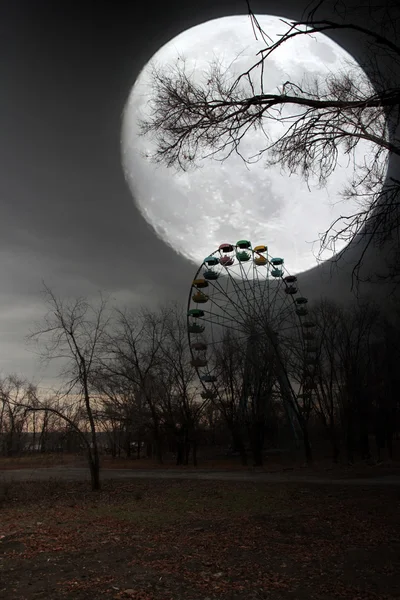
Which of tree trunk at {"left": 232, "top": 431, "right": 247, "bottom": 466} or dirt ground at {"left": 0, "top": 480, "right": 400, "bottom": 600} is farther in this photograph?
tree trunk at {"left": 232, "top": 431, "right": 247, "bottom": 466}

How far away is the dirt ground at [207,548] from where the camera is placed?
530 centimetres

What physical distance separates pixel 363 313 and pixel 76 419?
21960 mm

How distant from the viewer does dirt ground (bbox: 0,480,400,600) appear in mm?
5305

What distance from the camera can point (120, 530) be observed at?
8758mm

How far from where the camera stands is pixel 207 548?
7.10 metres

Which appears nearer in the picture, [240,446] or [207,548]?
[207,548]

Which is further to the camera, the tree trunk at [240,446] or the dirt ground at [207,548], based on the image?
the tree trunk at [240,446]

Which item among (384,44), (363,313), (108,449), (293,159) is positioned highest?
(363,313)

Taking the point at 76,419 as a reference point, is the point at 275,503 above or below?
below

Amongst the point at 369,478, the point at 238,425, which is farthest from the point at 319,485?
the point at 238,425

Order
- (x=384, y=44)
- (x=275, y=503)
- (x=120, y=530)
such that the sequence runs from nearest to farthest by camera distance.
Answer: (x=384, y=44) < (x=120, y=530) < (x=275, y=503)

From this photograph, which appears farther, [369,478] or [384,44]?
[369,478]

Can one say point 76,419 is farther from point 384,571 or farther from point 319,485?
point 384,571

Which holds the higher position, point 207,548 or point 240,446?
point 240,446
